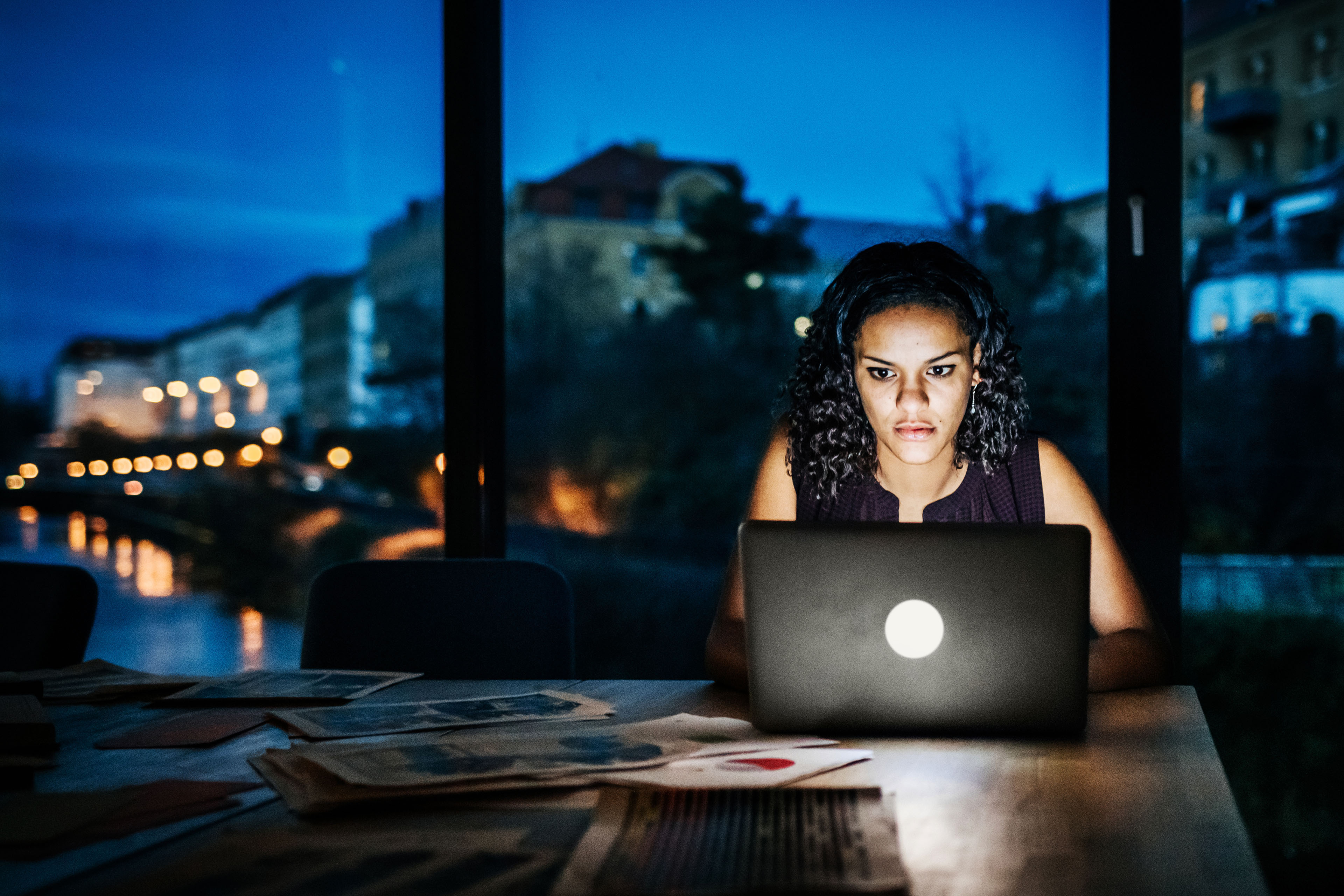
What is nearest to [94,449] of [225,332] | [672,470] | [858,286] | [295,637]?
[225,332]

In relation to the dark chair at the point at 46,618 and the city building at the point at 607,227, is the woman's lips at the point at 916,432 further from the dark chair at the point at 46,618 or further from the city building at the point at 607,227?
the dark chair at the point at 46,618

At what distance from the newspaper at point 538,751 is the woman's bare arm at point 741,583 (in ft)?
0.39

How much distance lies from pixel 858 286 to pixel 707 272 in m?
0.68

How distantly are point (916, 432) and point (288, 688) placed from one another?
1.14 metres

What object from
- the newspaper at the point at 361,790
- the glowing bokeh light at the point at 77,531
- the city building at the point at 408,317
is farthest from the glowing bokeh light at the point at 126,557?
the newspaper at the point at 361,790

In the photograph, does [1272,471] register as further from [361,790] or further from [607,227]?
[361,790]

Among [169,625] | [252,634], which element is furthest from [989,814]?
[169,625]

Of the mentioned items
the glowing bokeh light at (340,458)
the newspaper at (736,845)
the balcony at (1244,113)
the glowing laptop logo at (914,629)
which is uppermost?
the balcony at (1244,113)

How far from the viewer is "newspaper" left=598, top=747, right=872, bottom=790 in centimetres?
104

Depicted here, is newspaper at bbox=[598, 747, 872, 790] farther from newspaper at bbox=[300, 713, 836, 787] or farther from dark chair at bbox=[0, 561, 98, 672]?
dark chair at bbox=[0, 561, 98, 672]

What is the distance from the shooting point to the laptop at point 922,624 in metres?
1.17

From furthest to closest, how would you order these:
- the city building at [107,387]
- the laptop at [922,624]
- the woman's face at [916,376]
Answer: the city building at [107,387], the woman's face at [916,376], the laptop at [922,624]

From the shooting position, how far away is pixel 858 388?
6.81ft

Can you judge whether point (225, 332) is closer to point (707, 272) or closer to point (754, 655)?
point (707, 272)
